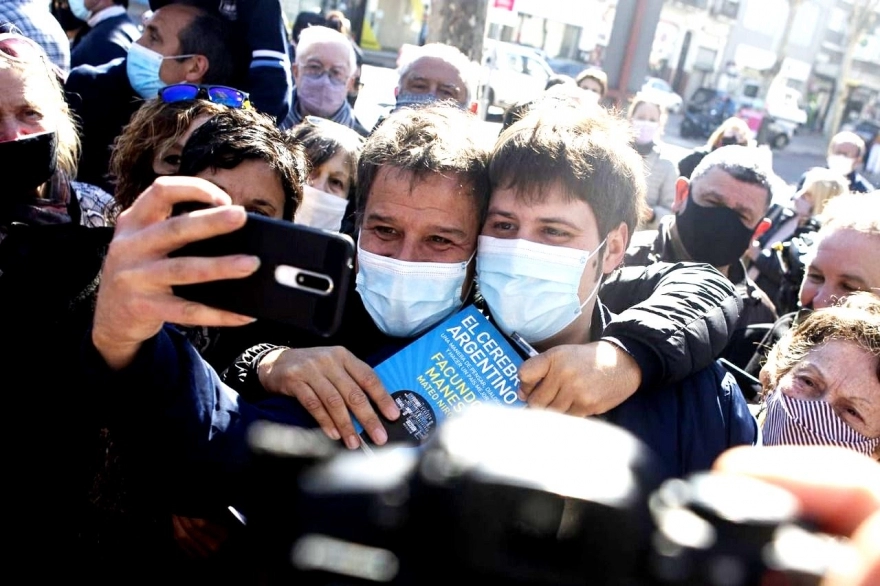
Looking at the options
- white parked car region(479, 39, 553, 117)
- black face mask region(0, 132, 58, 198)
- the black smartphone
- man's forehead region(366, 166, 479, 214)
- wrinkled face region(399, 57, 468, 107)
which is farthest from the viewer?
white parked car region(479, 39, 553, 117)

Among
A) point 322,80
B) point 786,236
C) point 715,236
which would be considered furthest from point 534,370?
point 786,236

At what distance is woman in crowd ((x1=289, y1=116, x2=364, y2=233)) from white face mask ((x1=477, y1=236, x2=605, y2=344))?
46.9 inches

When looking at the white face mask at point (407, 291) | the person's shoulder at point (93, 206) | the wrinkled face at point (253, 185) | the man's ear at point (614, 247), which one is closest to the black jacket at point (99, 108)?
the person's shoulder at point (93, 206)

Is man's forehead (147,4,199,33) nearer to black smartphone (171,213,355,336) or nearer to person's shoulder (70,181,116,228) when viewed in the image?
person's shoulder (70,181,116,228)

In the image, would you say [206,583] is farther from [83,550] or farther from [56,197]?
[56,197]

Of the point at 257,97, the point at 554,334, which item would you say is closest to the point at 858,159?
the point at 257,97

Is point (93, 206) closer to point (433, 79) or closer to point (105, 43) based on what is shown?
point (433, 79)

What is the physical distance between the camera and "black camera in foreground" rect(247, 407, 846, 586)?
66 centimetres

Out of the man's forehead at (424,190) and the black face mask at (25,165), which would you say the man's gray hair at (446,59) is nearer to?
the black face mask at (25,165)

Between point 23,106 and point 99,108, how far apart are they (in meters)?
1.06

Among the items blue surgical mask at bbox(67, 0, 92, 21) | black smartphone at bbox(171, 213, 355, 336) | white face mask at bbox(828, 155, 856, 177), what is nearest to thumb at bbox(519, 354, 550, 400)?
black smartphone at bbox(171, 213, 355, 336)

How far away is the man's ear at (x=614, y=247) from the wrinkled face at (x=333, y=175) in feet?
4.64

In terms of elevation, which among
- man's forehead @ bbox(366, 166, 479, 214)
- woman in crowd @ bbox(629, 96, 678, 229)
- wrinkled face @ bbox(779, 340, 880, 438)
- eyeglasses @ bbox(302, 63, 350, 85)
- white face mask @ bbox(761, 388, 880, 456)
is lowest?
woman in crowd @ bbox(629, 96, 678, 229)

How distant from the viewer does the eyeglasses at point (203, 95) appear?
8.63 ft
